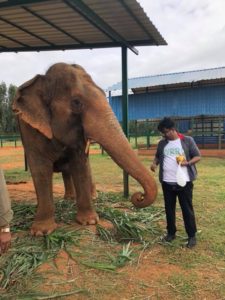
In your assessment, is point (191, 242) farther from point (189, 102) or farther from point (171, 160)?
point (189, 102)

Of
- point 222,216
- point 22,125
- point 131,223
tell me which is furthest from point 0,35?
point 222,216

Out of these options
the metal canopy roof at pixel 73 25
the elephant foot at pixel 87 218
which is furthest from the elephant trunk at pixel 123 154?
the metal canopy roof at pixel 73 25

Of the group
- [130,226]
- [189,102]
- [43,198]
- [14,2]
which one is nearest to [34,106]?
[43,198]

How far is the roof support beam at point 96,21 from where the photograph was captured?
7.72 m

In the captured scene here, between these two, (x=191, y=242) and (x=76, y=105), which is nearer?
(x=191, y=242)

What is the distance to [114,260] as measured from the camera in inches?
240

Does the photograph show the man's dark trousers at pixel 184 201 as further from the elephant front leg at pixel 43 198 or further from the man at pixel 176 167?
the elephant front leg at pixel 43 198

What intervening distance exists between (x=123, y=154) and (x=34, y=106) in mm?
1809

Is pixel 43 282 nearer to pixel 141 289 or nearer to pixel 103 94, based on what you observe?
pixel 141 289

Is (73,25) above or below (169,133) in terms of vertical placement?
above

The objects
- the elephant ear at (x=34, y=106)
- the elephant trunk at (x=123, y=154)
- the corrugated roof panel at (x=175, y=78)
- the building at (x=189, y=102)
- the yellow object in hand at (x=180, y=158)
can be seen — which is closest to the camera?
the elephant trunk at (x=123, y=154)

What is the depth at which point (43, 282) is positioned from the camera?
17.7ft

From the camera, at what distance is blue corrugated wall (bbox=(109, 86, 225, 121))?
1131 inches

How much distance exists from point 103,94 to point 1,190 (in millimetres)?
3999
